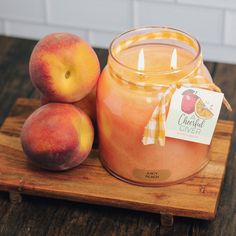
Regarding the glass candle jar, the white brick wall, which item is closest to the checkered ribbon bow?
the glass candle jar

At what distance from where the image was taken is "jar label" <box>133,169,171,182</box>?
0.84m

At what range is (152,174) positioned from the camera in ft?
2.77

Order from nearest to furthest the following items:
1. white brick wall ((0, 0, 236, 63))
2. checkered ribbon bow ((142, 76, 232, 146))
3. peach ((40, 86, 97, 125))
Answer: checkered ribbon bow ((142, 76, 232, 146)) < peach ((40, 86, 97, 125)) < white brick wall ((0, 0, 236, 63))

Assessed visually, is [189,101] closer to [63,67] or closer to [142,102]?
[142,102]

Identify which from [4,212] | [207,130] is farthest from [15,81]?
[207,130]

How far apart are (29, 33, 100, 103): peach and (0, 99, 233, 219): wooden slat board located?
107 millimetres

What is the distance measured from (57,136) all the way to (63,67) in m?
0.09

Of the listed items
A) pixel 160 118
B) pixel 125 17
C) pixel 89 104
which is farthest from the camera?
pixel 125 17

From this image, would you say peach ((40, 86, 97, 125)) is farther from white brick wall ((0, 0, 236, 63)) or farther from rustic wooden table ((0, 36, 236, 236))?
white brick wall ((0, 0, 236, 63))

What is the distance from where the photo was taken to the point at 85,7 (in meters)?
1.65

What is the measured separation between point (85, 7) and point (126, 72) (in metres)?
0.88

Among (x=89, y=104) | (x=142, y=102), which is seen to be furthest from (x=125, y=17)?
(x=142, y=102)

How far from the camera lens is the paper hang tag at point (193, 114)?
812mm

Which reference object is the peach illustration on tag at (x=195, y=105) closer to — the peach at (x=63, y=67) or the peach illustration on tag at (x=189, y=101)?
the peach illustration on tag at (x=189, y=101)
